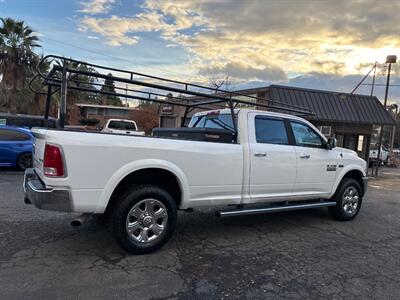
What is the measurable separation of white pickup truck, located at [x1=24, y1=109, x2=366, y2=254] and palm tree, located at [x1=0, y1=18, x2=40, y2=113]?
23.1m

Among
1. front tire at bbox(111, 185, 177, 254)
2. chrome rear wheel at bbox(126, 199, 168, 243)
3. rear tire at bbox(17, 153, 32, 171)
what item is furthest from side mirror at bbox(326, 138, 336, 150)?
rear tire at bbox(17, 153, 32, 171)

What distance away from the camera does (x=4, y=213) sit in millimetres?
6199

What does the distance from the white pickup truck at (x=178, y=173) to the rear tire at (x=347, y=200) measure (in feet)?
0.07

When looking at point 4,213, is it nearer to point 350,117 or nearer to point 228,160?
point 228,160

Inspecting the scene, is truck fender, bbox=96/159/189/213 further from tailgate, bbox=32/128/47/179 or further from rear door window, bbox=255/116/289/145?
rear door window, bbox=255/116/289/145

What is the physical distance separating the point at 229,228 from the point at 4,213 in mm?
3833

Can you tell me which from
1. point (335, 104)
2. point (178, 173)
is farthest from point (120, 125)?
point (178, 173)

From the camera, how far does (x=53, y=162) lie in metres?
3.99

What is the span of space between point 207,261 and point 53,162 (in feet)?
7.11

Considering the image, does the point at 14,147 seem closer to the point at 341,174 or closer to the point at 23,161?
the point at 23,161

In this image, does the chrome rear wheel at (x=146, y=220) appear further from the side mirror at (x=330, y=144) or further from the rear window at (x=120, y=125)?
the rear window at (x=120, y=125)

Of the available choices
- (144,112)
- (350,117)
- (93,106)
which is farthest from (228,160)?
(93,106)

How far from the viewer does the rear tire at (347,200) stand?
681cm

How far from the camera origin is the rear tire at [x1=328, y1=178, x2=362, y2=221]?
268 inches
